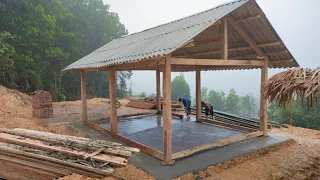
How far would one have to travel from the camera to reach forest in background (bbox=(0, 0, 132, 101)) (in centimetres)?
1609

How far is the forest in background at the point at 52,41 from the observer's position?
1609cm

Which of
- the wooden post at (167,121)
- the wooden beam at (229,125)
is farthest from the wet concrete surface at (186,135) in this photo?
the wooden post at (167,121)

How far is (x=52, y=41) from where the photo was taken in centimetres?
1870

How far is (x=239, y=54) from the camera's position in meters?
8.52

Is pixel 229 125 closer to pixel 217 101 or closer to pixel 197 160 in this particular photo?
pixel 197 160

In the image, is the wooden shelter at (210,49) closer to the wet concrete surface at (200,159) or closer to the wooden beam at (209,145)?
the wooden beam at (209,145)

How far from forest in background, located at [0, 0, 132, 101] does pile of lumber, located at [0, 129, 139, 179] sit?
35.5 ft

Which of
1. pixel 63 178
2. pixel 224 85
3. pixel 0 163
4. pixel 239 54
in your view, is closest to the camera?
pixel 63 178

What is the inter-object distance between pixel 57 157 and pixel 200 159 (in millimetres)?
3354

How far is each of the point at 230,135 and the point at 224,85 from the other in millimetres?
144316

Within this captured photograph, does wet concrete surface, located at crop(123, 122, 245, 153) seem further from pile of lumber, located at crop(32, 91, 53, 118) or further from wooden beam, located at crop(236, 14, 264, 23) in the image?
pile of lumber, located at crop(32, 91, 53, 118)

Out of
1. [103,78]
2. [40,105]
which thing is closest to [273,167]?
[40,105]

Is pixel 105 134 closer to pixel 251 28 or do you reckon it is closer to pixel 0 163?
pixel 0 163

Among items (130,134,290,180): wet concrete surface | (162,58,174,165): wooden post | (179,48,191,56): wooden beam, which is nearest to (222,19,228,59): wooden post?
(162,58,174,165): wooden post
